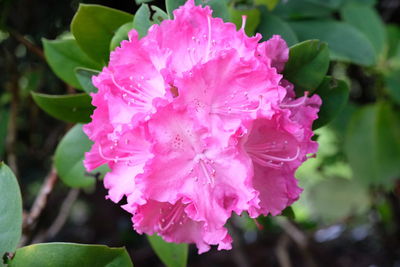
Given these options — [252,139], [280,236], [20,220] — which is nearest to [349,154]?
[280,236]

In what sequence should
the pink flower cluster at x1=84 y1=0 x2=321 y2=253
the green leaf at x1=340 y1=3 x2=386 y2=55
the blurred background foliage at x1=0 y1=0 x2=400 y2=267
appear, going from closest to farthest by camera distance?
1. the pink flower cluster at x1=84 y1=0 x2=321 y2=253
2. the blurred background foliage at x1=0 y1=0 x2=400 y2=267
3. the green leaf at x1=340 y1=3 x2=386 y2=55

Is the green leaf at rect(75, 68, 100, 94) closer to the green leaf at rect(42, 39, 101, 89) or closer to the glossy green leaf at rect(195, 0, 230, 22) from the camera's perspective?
the green leaf at rect(42, 39, 101, 89)

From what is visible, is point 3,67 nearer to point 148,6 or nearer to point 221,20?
point 148,6

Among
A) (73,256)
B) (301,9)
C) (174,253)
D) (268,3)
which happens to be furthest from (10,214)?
(301,9)

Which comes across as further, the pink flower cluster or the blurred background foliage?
the blurred background foliage

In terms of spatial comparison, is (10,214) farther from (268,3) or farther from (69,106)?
(268,3)

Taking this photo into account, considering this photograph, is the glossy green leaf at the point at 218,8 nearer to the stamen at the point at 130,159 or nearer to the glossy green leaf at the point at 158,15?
the glossy green leaf at the point at 158,15

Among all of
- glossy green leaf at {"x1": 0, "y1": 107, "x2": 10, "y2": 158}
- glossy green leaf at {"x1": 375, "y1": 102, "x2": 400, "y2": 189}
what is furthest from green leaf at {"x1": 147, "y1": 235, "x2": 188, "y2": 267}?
glossy green leaf at {"x1": 375, "y1": 102, "x2": 400, "y2": 189}
